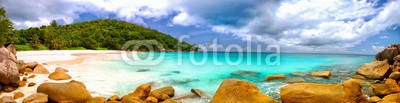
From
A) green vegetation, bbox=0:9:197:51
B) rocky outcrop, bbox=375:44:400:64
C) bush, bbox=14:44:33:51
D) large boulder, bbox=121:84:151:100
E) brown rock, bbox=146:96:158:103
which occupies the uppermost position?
green vegetation, bbox=0:9:197:51

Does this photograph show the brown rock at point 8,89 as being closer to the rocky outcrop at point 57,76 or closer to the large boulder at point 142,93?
the rocky outcrop at point 57,76

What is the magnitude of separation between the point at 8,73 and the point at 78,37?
7495 cm

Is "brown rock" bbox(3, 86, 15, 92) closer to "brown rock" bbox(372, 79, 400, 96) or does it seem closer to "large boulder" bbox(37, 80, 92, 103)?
"large boulder" bbox(37, 80, 92, 103)

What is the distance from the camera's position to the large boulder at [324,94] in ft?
24.1

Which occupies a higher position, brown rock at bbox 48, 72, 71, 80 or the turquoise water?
brown rock at bbox 48, 72, 71, 80

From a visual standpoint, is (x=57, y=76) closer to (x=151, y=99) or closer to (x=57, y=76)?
(x=57, y=76)

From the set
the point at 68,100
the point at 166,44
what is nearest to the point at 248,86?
the point at 68,100

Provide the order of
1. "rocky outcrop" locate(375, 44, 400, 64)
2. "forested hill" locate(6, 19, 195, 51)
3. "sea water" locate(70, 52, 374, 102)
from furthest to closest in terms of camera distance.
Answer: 1. "forested hill" locate(6, 19, 195, 51)
2. "rocky outcrop" locate(375, 44, 400, 64)
3. "sea water" locate(70, 52, 374, 102)

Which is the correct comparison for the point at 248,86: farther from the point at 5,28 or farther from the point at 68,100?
the point at 5,28

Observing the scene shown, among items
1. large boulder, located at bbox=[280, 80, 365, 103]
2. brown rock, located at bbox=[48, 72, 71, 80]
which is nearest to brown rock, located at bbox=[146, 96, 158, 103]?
large boulder, located at bbox=[280, 80, 365, 103]

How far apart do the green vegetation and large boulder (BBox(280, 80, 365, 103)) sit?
75.6 ft

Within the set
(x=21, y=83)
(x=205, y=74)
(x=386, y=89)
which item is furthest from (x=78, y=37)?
(x=386, y=89)

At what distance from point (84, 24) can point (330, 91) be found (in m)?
123

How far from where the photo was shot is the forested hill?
176 feet
